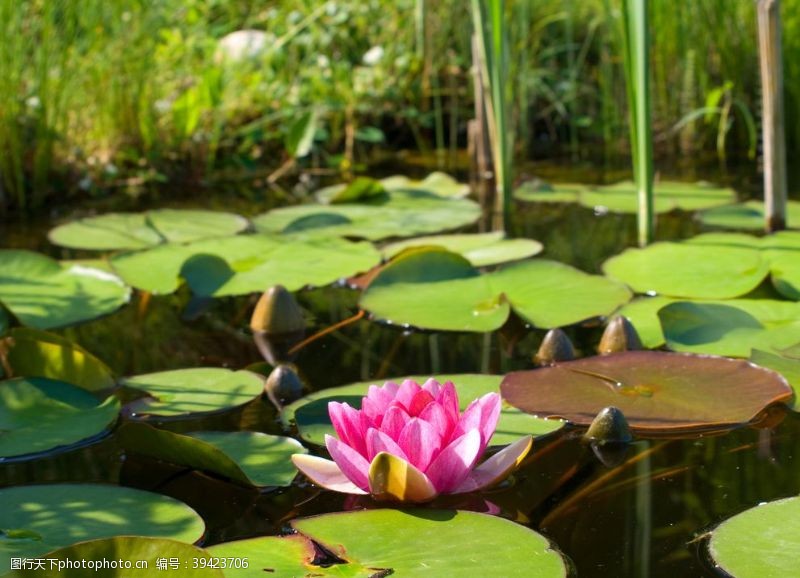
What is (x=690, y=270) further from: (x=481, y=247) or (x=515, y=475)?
(x=515, y=475)

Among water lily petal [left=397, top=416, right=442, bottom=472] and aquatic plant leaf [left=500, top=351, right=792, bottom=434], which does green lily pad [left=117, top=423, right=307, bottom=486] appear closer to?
water lily petal [left=397, top=416, right=442, bottom=472]

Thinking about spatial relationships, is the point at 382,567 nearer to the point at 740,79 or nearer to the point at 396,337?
the point at 396,337

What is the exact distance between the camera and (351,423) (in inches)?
54.5

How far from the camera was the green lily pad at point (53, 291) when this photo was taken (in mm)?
2373

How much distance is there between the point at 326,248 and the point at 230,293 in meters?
0.39

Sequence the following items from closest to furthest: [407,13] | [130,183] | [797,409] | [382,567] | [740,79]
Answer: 1. [382,567]
2. [797,409]
3. [130,183]
4. [740,79]
5. [407,13]

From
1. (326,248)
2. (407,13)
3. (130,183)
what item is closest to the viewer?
(326,248)

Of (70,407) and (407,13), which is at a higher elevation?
(407,13)

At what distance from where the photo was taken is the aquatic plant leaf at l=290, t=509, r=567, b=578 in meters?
1.19

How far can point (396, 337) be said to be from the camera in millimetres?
2213

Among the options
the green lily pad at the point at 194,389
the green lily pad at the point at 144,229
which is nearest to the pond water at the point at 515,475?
the green lily pad at the point at 194,389

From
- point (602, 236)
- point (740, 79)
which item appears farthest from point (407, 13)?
point (602, 236)

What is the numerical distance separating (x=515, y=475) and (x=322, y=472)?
11.1 inches

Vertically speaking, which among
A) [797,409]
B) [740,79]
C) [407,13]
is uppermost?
[407,13]
